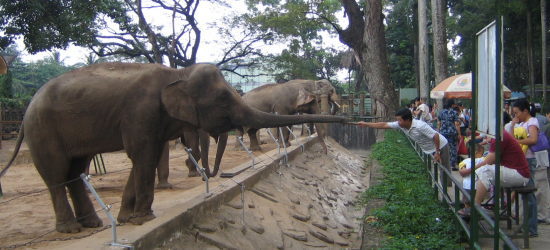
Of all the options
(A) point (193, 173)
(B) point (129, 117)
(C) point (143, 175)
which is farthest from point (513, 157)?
(A) point (193, 173)

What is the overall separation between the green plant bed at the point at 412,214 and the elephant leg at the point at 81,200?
3388mm

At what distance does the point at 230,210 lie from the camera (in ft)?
23.0

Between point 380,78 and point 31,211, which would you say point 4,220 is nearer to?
point 31,211

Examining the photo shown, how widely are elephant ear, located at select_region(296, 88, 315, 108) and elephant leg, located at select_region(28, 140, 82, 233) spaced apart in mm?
10341

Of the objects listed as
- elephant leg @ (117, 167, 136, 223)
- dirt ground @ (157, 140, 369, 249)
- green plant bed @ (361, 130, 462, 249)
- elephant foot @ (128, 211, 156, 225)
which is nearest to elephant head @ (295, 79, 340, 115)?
dirt ground @ (157, 140, 369, 249)

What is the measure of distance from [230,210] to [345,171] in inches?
342

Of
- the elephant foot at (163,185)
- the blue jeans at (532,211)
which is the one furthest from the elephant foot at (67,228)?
the blue jeans at (532,211)

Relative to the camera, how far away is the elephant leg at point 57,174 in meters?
5.80

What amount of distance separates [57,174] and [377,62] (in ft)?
56.1

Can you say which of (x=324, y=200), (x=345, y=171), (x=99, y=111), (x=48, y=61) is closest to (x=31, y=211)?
(x=99, y=111)

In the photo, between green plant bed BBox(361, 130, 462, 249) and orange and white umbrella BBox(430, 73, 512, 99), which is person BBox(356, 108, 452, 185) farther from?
orange and white umbrella BBox(430, 73, 512, 99)

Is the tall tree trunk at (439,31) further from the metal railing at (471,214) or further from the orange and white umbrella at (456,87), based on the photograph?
the metal railing at (471,214)

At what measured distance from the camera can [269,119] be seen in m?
5.82

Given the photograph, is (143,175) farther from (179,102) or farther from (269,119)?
(269,119)
